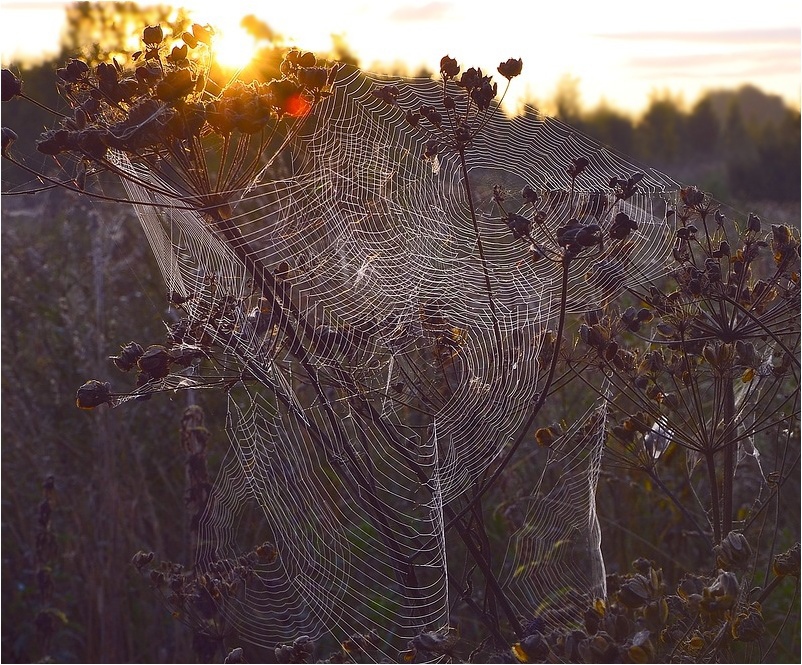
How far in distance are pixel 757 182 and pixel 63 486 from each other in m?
16.0

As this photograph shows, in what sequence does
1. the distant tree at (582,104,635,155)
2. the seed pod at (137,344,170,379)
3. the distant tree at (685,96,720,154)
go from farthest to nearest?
the distant tree at (685,96,720,154)
the distant tree at (582,104,635,155)
the seed pod at (137,344,170,379)

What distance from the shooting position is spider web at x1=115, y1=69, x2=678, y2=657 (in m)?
1.88

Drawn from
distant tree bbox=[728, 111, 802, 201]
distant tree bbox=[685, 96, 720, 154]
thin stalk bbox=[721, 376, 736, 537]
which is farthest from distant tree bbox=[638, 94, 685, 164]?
thin stalk bbox=[721, 376, 736, 537]

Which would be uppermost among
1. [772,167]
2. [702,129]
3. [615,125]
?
[702,129]

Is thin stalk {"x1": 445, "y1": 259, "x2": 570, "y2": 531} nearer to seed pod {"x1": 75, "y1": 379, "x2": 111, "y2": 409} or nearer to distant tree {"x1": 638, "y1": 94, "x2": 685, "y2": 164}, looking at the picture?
seed pod {"x1": 75, "y1": 379, "x2": 111, "y2": 409}

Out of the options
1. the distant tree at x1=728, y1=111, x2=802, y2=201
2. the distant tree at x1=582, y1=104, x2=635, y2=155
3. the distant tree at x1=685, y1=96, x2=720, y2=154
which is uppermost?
the distant tree at x1=685, y1=96, x2=720, y2=154

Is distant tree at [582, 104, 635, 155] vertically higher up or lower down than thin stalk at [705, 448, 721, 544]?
higher up

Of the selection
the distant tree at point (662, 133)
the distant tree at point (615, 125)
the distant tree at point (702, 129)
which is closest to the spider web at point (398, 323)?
the distant tree at point (615, 125)

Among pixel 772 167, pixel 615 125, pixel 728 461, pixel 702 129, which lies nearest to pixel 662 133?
pixel 702 129

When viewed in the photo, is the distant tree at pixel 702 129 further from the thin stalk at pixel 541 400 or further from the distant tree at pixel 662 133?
the thin stalk at pixel 541 400

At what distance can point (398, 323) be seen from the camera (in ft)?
6.64

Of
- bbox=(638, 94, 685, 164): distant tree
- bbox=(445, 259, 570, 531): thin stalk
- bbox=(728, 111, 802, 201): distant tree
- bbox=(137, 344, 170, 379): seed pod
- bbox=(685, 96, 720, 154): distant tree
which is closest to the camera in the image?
bbox=(445, 259, 570, 531): thin stalk

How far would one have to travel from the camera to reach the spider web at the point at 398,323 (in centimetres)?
188

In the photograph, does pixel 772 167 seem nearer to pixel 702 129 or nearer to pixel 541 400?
pixel 702 129
